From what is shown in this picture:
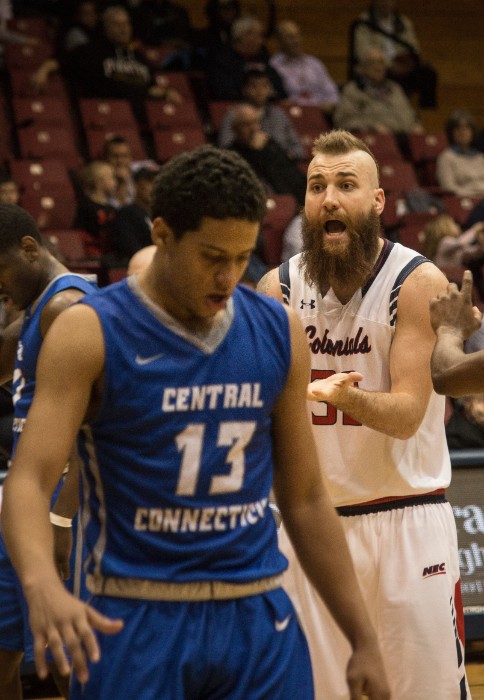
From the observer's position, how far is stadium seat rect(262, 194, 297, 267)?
995 cm

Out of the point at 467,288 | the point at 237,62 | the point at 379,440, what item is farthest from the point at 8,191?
the point at 467,288

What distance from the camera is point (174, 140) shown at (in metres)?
11.1

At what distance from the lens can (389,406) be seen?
3.45m

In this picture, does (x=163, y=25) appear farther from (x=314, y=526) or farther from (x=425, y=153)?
(x=314, y=526)

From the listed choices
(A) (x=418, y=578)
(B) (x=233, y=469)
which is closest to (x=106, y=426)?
(B) (x=233, y=469)

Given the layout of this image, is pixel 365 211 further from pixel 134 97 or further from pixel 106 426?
pixel 134 97

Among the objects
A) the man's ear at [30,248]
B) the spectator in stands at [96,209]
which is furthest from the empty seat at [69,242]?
the man's ear at [30,248]

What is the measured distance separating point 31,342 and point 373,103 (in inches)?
377

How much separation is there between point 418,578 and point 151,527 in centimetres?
155

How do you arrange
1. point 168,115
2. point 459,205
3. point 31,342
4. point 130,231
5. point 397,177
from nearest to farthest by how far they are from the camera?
point 31,342 < point 130,231 < point 168,115 < point 459,205 < point 397,177

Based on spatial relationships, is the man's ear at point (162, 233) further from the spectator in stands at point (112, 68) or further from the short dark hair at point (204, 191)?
the spectator in stands at point (112, 68)

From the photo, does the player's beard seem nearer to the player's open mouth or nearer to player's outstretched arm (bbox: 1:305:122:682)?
the player's open mouth

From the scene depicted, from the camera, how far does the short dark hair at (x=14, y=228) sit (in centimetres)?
381

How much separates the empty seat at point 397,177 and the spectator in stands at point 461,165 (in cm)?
35
